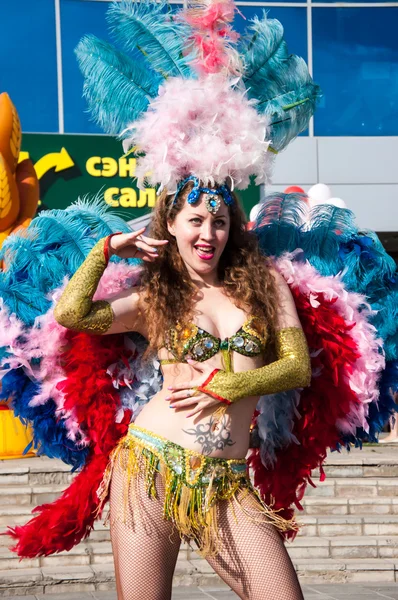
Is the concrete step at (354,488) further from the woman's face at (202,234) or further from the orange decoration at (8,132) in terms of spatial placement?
the woman's face at (202,234)

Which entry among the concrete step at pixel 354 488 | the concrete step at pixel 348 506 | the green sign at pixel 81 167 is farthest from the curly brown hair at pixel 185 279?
the green sign at pixel 81 167

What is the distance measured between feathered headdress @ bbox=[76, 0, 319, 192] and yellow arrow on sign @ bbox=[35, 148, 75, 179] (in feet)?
24.4

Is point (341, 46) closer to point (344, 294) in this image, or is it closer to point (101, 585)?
point (101, 585)

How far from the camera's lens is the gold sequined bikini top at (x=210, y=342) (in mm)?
2805

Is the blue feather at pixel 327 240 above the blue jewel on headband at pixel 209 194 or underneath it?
underneath

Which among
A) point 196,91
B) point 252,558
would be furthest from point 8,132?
point 252,558

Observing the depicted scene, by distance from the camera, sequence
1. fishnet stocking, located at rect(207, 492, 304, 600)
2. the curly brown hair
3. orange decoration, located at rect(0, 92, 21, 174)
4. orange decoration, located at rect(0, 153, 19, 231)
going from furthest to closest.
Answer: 1. orange decoration, located at rect(0, 92, 21, 174)
2. orange decoration, located at rect(0, 153, 19, 231)
3. the curly brown hair
4. fishnet stocking, located at rect(207, 492, 304, 600)

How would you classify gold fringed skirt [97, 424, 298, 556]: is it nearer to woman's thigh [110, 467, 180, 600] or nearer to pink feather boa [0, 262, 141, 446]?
woman's thigh [110, 467, 180, 600]

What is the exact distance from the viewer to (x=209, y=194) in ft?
9.48

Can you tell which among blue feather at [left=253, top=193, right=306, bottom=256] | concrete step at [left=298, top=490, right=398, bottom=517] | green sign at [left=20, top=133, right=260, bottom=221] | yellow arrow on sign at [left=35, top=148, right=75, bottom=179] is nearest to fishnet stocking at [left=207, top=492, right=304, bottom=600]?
blue feather at [left=253, top=193, right=306, bottom=256]

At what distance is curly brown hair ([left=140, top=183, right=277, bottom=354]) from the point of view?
289 cm

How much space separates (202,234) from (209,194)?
0.13m

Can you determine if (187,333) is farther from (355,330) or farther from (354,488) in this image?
(354,488)

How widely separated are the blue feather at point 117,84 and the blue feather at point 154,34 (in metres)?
0.05
